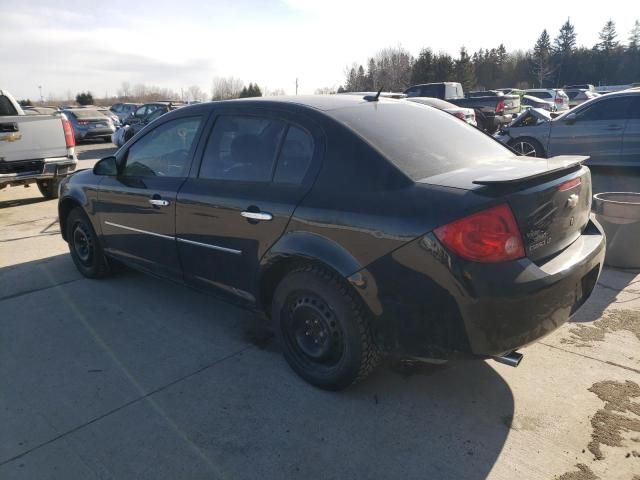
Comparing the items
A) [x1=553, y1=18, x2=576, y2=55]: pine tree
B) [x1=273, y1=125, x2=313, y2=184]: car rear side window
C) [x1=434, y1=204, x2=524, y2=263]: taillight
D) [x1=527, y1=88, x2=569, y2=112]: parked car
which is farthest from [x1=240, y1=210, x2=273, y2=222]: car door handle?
[x1=553, y1=18, x2=576, y2=55]: pine tree

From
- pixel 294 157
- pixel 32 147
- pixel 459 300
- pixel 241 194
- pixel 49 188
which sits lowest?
pixel 49 188

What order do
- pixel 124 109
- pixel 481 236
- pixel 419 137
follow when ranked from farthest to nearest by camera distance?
1. pixel 124 109
2. pixel 419 137
3. pixel 481 236

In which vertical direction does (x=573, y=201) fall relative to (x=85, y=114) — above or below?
below

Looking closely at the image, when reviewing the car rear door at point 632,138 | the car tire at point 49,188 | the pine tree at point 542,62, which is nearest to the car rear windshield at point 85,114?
the car tire at point 49,188

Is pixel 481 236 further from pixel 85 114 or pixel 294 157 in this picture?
pixel 85 114

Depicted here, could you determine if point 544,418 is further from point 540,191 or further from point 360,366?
point 540,191

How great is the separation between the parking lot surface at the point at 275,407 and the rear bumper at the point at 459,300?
1.13ft

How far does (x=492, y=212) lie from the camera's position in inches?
91.7

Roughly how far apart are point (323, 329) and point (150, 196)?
74.0 inches

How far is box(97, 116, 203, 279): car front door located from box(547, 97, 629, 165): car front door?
7629mm

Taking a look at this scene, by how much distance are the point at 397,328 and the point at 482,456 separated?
0.73m

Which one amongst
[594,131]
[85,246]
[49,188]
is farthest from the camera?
[49,188]

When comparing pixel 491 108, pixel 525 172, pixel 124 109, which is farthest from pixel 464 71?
pixel 525 172

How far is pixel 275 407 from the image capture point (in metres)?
2.85
